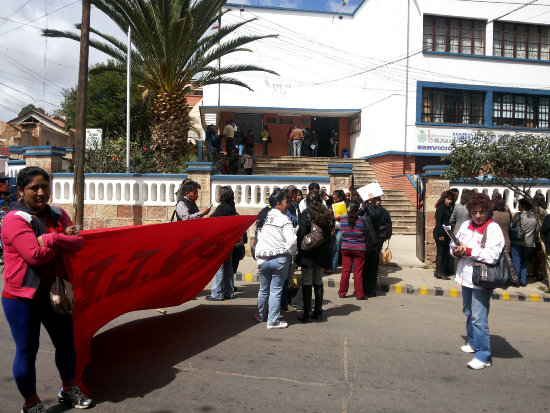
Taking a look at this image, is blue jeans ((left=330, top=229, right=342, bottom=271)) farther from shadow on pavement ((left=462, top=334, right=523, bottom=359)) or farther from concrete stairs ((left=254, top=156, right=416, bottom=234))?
concrete stairs ((left=254, top=156, right=416, bottom=234))

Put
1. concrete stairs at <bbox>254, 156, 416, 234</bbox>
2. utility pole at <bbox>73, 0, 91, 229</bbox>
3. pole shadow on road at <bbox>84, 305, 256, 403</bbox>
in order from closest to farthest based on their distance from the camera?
pole shadow on road at <bbox>84, 305, 256, 403</bbox> → utility pole at <bbox>73, 0, 91, 229</bbox> → concrete stairs at <bbox>254, 156, 416, 234</bbox>

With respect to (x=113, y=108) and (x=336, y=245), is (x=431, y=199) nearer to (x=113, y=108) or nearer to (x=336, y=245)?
(x=336, y=245)

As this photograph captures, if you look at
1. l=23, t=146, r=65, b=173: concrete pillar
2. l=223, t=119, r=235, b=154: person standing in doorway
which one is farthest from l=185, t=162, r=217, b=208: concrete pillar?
l=223, t=119, r=235, b=154: person standing in doorway

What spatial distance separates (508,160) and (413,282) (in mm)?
2863

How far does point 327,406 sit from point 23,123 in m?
41.4

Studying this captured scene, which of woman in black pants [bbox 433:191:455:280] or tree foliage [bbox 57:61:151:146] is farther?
tree foliage [bbox 57:61:151:146]

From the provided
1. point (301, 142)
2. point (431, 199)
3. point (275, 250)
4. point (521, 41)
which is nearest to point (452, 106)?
point (521, 41)

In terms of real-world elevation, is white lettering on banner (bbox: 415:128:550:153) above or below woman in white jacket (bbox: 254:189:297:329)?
above

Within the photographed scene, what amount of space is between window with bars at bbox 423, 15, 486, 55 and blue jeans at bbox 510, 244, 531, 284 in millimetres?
13851

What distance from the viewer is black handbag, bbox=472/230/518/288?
15.3 feet

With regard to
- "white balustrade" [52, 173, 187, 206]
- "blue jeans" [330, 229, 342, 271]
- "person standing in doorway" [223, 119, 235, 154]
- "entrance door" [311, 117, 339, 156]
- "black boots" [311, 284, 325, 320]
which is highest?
"entrance door" [311, 117, 339, 156]

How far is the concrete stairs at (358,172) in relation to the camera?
16.2 m

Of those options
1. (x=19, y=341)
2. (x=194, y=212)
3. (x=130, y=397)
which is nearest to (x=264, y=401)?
(x=130, y=397)

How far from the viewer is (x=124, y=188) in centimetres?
1167
